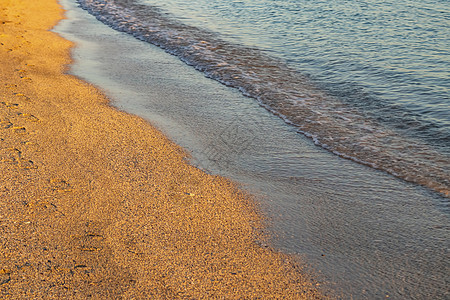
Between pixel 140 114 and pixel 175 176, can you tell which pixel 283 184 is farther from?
pixel 140 114

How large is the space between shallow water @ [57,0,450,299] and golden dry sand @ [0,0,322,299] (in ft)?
Answer: 1.01

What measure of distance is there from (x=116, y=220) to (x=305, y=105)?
14.9 ft

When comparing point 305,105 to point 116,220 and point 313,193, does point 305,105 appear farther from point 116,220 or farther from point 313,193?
point 116,220

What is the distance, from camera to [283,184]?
201 inches

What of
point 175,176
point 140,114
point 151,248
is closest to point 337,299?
point 151,248

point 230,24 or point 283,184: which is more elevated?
point 283,184

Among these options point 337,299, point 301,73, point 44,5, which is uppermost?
point 337,299

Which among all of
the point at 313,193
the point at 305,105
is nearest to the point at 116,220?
the point at 313,193

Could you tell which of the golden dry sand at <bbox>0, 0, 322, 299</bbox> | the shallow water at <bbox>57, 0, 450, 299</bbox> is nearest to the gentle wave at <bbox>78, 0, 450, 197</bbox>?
the shallow water at <bbox>57, 0, 450, 299</bbox>

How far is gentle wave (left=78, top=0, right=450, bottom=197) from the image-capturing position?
18.8ft

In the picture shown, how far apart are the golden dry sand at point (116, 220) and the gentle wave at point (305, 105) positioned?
2.11 meters

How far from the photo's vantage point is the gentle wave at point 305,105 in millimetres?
5734

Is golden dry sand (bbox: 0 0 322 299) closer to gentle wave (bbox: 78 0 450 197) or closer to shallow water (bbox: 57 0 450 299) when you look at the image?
shallow water (bbox: 57 0 450 299)

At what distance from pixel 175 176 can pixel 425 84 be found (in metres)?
5.66
